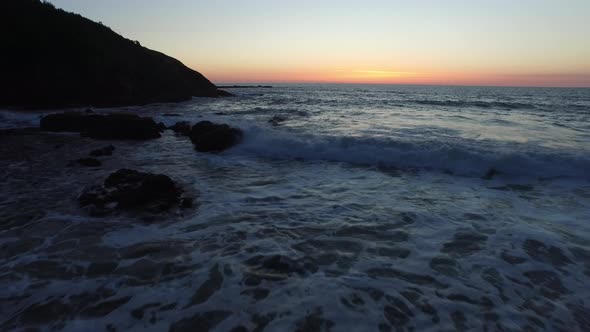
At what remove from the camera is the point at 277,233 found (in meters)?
4.67

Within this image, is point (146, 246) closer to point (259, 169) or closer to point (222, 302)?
point (222, 302)

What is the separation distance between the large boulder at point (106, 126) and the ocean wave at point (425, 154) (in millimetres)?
4667

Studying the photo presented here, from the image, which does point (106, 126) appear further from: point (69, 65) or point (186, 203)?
point (69, 65)

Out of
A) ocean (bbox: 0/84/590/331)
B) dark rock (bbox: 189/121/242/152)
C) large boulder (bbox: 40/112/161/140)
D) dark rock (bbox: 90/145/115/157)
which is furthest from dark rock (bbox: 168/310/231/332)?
large boulder (bbox: 40/112/161/140)

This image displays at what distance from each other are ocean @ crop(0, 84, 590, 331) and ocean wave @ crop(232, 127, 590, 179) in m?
0.09

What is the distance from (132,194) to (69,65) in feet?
93.7

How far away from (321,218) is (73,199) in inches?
173

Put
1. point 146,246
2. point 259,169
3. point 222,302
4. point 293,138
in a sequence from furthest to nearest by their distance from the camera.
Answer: point 293,138 < point 259,169 < point 146,246 < point 222,302

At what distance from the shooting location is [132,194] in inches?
223

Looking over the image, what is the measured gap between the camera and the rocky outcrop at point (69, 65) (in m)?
24.3

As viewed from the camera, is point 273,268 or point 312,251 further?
point 312,251

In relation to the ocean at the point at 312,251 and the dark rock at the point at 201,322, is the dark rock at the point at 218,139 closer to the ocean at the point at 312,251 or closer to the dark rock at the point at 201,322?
the ocean at the point at 312,251

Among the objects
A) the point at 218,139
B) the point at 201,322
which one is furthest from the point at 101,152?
the point at 201,322

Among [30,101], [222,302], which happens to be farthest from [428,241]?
[30,101]
